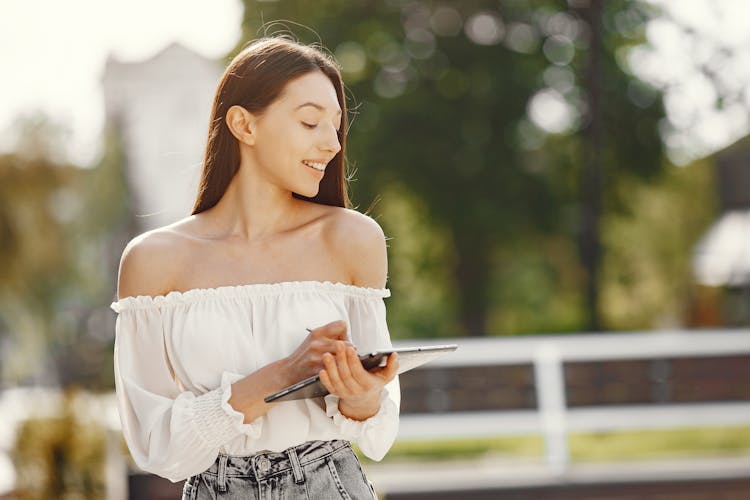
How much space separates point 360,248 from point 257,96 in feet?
1.22

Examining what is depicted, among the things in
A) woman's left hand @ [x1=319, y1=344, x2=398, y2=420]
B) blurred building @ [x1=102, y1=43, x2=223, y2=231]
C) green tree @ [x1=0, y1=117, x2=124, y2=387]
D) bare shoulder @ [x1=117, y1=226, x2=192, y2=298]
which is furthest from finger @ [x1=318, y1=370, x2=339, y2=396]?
green tree @ [x1=0, y1=117, x2=124, y2=387]

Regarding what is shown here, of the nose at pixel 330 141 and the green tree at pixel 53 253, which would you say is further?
the green tree at pixel 53 253

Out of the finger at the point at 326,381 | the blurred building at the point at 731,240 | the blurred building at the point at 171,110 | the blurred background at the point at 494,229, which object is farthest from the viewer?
the blurred building at the point at 731,240

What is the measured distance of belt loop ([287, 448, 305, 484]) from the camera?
225cm

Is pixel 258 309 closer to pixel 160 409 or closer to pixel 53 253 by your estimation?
pixel 160 409

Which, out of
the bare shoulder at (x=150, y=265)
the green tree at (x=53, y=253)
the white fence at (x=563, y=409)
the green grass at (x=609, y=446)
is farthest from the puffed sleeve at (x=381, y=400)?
the green tree at (x=53, y=253)

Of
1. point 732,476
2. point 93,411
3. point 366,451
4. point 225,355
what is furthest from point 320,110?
point 732,476

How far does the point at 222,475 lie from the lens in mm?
2268

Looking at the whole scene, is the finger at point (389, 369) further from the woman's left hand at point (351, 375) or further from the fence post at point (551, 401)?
the fence post at point (551, 401)

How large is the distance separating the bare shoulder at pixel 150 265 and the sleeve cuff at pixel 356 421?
1.32ft

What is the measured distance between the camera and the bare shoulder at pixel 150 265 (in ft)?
7.59

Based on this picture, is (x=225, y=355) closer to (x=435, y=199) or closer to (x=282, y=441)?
(x=282, y=441)

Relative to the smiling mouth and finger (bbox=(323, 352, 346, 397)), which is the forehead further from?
finger (bbox=(323, 352, 346, 397))

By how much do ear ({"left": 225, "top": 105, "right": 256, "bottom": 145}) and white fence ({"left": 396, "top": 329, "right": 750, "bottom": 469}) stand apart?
5.66 metres
